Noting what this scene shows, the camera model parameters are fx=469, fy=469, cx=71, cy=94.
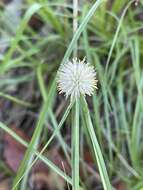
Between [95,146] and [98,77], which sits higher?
[98,77]

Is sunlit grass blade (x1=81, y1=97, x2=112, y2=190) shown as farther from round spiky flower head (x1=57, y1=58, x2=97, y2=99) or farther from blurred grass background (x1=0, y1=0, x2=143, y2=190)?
blurred grass background (x1=0, y1=0, x2=143, y2=190)

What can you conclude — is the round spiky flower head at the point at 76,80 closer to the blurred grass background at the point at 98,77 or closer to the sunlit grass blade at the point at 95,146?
the sunlit grass blade at the point at 95,146

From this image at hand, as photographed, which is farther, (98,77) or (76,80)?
(98,77)

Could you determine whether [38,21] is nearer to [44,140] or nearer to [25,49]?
[25,49]

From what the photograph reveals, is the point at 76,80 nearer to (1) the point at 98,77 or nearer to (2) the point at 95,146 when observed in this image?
(2) the point at 95,146

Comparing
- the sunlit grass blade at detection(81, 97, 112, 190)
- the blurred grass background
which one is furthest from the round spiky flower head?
the blurred grass background

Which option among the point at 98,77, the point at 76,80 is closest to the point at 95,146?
the point at 76,80
